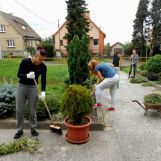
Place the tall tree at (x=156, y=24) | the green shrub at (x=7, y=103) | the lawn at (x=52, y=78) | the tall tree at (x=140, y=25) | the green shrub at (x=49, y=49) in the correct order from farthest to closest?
the green shrub at (x=49, y=49)
the tall tree at (x=140, y=25)
the tall tree at (x=156, y=24)
the lawn at (x=52, y=78)
the green shrub at (x=7, y=103)

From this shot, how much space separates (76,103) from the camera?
4.44 m

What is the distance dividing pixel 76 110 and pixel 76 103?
0.47ft

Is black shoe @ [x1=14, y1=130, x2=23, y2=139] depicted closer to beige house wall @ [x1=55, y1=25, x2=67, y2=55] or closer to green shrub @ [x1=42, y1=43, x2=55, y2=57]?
green shrub @ [x1=42, y1=43, x2=55, y2=57]

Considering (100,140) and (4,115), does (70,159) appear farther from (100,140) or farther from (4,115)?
(4,115)

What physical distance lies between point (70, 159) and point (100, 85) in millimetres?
2747

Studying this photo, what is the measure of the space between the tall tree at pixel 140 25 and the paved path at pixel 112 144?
28891mm

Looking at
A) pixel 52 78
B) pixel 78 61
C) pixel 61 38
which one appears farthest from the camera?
pixel 61 38

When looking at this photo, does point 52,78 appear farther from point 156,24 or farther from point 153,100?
point 156,24

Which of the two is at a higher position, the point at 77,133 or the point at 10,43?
the point at 10,43

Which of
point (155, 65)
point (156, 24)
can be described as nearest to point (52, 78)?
point (155, 65)

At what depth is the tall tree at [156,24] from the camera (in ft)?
105

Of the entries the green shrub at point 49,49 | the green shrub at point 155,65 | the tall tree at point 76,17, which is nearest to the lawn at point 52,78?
the green shrub at point 155,65

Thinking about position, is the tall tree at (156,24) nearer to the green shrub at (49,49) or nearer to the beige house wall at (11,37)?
the green shrub at (49,49)

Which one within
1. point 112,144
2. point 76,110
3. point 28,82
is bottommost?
point 112,144
